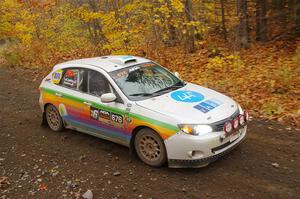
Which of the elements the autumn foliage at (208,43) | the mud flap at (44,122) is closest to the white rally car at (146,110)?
the mud flap at (44,122)

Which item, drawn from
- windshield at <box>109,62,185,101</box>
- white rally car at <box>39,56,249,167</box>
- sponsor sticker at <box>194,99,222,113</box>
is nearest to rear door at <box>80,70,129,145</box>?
white rally car at <box>39,56,249,167</box>

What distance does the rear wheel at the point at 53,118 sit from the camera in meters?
7.82

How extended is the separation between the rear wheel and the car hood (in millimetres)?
2600

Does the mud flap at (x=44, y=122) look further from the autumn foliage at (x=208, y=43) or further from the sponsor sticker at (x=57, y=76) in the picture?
the autumn foliage at (x=208, y=43)

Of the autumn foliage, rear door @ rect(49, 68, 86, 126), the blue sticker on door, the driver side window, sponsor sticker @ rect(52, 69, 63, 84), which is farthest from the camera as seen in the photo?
the autumn foliage

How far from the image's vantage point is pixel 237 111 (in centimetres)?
609

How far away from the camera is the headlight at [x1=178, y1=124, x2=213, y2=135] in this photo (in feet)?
17.7

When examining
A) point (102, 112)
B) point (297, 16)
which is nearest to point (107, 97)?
Result: point (102, 112)

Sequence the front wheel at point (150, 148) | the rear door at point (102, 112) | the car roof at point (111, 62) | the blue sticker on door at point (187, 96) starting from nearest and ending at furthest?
the front wheel at point (150, 148), the blue sticker on door at point (187, 96), the rear door at point (102, 112), the car roof at point (111, 62)

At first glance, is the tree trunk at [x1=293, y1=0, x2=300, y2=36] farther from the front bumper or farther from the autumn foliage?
the front bumper

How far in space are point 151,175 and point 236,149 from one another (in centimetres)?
172

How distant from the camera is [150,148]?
5922mm

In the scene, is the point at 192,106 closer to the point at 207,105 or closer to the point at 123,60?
the point at 207,105

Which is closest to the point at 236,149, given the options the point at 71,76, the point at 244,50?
the point at 71,76
